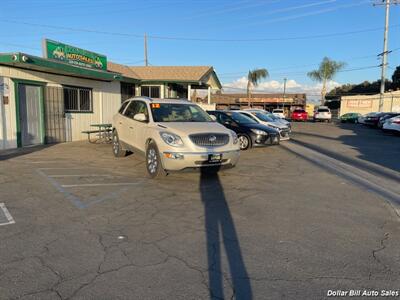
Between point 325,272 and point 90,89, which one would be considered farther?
point 90,89

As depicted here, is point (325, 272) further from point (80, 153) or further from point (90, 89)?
point (90, 89)

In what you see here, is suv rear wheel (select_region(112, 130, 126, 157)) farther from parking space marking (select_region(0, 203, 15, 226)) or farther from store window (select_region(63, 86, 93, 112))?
store window (select_region(63, 86, 93, 112))

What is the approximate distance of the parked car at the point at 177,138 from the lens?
7.28 meters

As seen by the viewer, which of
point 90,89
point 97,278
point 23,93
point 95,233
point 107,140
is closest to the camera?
point 97,278

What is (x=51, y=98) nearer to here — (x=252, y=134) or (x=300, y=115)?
(x=252, y=134)

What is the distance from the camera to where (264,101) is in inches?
2504

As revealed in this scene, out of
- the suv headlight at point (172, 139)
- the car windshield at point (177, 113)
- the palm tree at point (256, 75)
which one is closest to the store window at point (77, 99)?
→ the car windshield at point (177, 113)

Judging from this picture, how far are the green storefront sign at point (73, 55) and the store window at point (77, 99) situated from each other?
1.23 m

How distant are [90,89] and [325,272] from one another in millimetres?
14821

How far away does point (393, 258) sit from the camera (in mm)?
3986

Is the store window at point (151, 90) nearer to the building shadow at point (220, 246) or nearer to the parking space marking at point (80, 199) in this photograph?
the parking space marking at point (80, 199)

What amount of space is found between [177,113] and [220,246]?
5121 millimetres

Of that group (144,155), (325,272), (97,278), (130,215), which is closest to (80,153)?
(144,155)

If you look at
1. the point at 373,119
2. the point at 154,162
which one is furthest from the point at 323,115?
the point at 154,162
